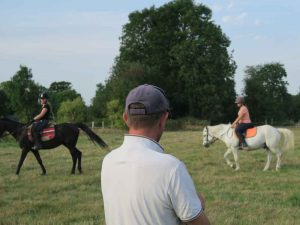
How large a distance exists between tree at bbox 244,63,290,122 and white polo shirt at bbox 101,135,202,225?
204ft

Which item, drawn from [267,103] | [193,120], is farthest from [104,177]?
[267,103]

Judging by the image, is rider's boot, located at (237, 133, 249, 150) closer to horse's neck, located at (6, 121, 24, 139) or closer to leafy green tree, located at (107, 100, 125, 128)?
horse's neck, located at (6, 121, 24, 139)

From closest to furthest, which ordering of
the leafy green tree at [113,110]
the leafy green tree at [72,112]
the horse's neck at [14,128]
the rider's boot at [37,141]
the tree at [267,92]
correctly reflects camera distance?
the rider's boot at [37,141] → the horse's neck at [14,128] → the leafy green tree at [113,110] → the leafy green tree at [72,112] → the tree at [267,92]

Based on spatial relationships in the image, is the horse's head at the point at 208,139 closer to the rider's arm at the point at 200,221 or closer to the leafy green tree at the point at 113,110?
the rider's arm at the point at 200,221

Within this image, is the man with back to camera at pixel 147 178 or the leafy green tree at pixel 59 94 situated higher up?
the leafy green tree at pixel 59 94

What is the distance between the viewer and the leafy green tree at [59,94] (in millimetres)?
78575

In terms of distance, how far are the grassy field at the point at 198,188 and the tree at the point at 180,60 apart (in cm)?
3484

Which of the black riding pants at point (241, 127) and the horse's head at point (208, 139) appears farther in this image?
the horse's head at point (208, 139)

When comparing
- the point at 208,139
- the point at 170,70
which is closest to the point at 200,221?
the point at 208,139

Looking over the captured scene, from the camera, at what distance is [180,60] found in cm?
5144

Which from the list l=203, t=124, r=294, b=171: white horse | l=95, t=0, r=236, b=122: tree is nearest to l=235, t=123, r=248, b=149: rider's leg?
l=203, t=124, r=294, b=171: white horse

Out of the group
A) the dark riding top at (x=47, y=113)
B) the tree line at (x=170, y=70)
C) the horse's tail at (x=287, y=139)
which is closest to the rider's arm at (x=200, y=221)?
the dark riding top at (x=47, y=113)

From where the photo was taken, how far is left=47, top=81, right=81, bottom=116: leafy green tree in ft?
258

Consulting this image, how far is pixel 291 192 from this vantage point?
31.3 ft
